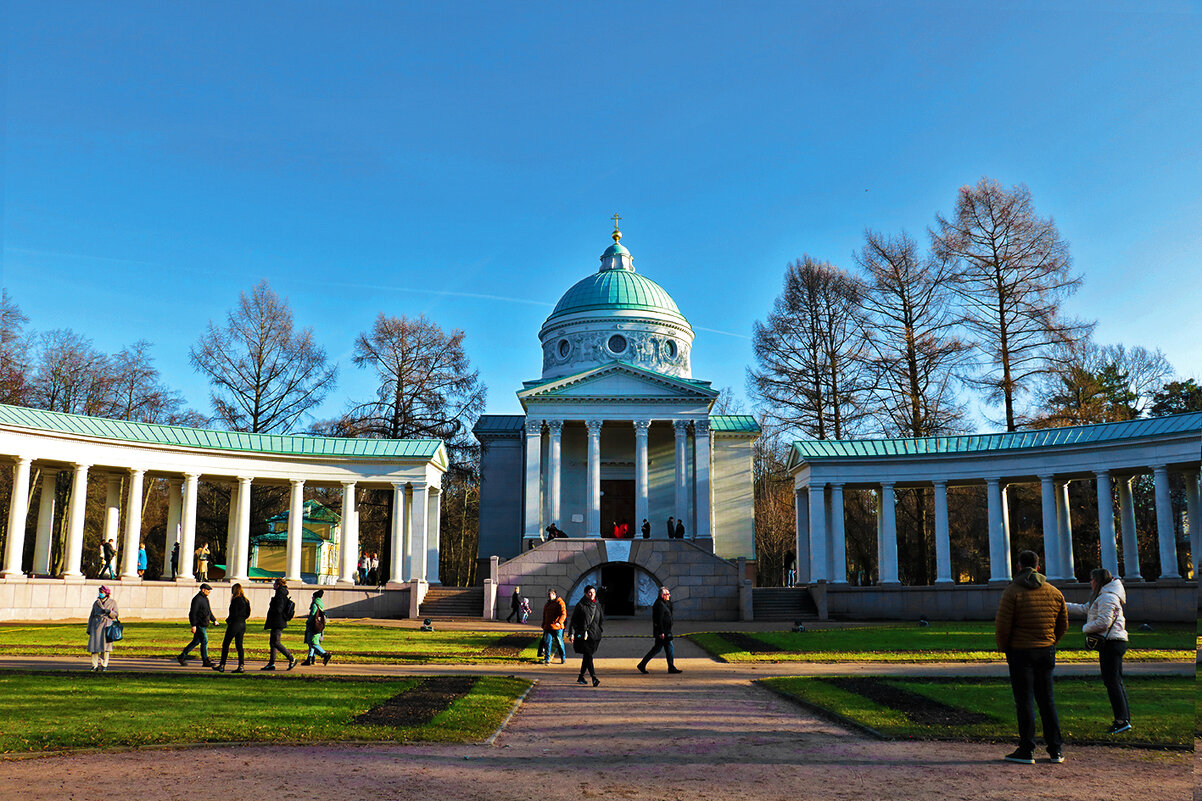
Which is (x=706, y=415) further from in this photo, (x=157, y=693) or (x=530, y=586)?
(x=157, y=693)

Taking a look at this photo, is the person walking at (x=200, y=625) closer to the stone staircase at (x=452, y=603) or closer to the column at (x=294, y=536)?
the stone staircase at (x=452, y=603)

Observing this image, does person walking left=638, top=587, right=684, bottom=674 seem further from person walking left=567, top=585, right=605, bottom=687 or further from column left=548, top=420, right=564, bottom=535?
column left=548, top=420, right=564, bottom=535

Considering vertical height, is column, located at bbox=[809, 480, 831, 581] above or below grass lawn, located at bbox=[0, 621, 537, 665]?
above

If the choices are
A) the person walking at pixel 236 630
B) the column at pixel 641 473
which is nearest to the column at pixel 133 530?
the person walking at pixel 236 630

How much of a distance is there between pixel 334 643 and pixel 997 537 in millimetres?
28756

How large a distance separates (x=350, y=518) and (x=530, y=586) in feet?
31.2

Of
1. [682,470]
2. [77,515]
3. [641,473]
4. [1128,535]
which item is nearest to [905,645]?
[1128,535]

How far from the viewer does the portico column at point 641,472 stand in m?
49.6

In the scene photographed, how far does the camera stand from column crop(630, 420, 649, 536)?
4959 centimetres

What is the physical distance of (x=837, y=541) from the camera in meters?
43.6

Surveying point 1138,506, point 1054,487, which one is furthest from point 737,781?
point 1138,506

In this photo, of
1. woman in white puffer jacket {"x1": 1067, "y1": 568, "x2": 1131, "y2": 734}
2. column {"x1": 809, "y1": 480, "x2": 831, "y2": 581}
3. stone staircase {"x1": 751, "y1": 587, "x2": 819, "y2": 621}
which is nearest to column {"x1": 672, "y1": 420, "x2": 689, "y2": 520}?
column {"x1": 809, "y1": 480, "x2": 831, "y2": 581}

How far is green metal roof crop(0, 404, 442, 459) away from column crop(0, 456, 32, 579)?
1704 mm

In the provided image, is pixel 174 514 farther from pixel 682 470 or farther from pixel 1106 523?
pixel 1106 523
